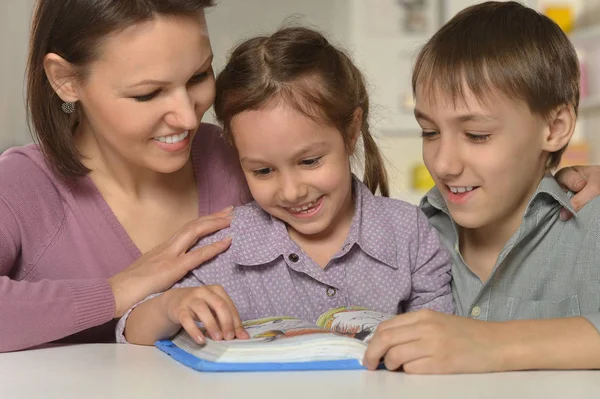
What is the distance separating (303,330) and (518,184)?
516mm

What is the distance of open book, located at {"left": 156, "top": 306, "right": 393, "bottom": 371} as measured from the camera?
1121 millimetres

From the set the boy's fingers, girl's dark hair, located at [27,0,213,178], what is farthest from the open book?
girl's dark hair, located at [27,0,213,178]

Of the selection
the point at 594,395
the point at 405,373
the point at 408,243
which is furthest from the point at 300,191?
the point at 594,395

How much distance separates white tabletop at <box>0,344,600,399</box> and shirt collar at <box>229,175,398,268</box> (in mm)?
392

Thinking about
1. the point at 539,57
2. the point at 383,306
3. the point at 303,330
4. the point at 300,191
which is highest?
the point at 539,57

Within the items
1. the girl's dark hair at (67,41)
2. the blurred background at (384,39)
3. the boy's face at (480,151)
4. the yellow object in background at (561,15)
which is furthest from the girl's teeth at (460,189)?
the yellow object in background at (561,15)

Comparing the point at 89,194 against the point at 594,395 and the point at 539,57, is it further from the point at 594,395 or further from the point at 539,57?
the point at 594,395

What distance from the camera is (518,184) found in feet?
4.94

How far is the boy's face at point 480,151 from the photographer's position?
145 cm

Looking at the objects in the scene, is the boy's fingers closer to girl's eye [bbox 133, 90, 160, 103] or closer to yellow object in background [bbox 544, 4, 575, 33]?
girl's eye [bbox 133, 90, 160, 103]

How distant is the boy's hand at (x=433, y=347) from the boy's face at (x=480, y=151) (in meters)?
0.41

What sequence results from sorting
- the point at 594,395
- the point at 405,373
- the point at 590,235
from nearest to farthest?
the point at 594,395, the point at 405,373, the point at 590,235

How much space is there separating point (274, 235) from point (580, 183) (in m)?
0.56

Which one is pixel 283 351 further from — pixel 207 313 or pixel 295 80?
pixel 295 80
